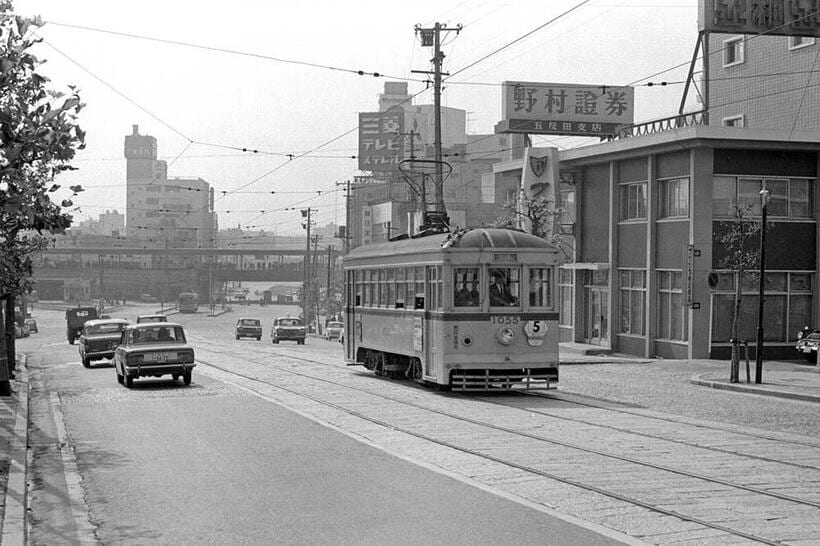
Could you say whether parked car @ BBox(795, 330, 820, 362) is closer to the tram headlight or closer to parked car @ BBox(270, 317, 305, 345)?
the tram headlight

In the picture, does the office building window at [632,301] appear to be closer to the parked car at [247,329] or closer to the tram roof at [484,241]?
the tram roof at [484,241]

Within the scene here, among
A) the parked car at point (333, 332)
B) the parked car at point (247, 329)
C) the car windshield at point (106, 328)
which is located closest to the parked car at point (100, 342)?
the car windshield at point (106, 328)

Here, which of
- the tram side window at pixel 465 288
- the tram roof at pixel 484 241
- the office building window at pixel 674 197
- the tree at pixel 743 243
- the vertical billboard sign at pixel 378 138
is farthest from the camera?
the vertical billboard sign at pixel 378 138

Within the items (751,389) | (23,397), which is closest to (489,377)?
(751,389)

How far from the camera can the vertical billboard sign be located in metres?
124

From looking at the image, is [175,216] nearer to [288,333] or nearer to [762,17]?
[288,333]

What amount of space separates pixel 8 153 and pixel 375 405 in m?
10.4

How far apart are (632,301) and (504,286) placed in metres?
19.5

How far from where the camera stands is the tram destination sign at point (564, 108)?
5147 cm

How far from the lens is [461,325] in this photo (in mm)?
21109

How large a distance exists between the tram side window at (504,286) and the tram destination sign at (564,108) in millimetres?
30510

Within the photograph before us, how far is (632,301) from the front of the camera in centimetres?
4009

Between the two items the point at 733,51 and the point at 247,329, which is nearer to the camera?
the point at 733,51

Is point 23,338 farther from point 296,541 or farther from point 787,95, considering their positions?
point 296,541
